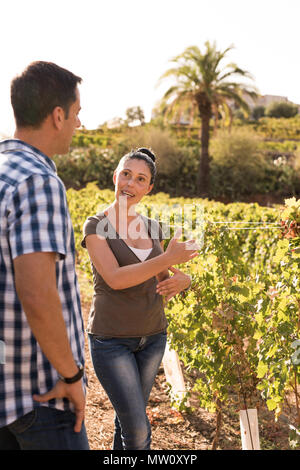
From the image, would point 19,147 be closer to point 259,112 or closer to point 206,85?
point 206,85

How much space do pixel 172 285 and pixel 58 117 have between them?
116cm

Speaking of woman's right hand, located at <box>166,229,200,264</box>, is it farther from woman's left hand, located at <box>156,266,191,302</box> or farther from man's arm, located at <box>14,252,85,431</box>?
man's arm, located at <box>14,252,85,431</box>

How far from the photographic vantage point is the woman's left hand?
8.09 feet

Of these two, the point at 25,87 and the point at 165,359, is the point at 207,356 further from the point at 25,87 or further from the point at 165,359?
the point at 25,87

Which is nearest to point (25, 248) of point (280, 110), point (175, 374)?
point (175, 374)

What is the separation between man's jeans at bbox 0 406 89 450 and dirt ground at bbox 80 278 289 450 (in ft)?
7.28

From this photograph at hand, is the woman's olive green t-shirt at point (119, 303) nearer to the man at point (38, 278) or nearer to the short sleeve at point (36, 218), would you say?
the man at point (38, 278)

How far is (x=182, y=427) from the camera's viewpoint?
4.13 metres

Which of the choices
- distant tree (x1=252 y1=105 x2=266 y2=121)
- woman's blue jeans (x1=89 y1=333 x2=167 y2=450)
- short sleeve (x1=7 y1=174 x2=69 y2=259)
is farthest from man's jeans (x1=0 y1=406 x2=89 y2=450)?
distant tree (x1=252 y1=105 x2=266 y2=121)

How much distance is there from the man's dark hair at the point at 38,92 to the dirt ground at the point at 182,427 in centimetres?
277

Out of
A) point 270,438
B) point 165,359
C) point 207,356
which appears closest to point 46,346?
point 207,356

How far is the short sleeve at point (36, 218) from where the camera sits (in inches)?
55.9

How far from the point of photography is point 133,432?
2.30m

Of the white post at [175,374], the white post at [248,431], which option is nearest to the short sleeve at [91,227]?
the white post at [248,431]
